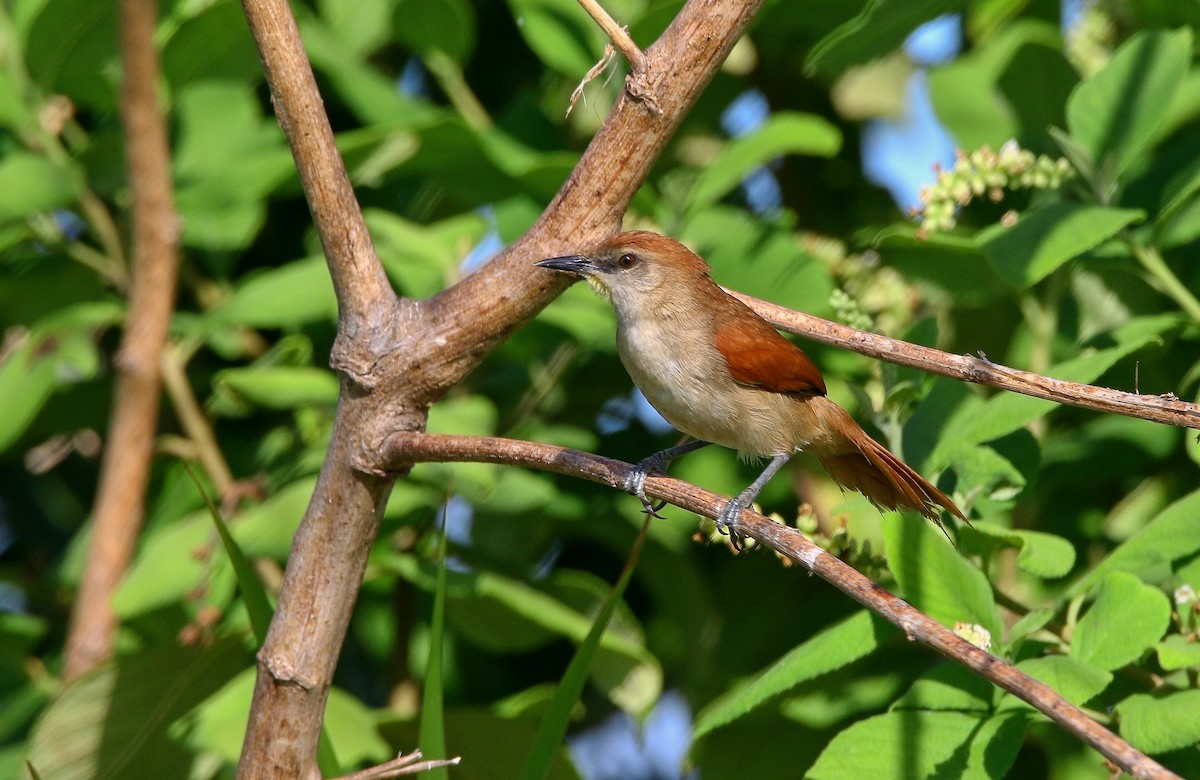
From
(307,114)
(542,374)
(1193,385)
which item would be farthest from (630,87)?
(1193,385)

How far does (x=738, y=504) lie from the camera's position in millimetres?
1876

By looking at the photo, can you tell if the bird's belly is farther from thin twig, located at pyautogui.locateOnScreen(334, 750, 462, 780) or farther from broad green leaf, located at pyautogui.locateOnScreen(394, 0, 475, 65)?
broad green leaf, located at pyautogui.locateOnScreen(394, 0, 475, 65)

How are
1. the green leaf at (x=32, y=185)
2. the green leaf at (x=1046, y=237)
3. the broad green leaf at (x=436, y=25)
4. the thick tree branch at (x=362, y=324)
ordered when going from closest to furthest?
1. the thick tree branch at (x=362, y=324)
2. the green leaf at (x=1046, y=237)
3. the green leaf at (x=32, y=185)
4. the broad green leaf at (x=436, y=25)

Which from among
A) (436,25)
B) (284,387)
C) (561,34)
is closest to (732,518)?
(284,387)

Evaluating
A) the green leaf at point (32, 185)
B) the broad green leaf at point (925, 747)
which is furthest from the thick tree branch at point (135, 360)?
the broad green leaf at point (925, 747)

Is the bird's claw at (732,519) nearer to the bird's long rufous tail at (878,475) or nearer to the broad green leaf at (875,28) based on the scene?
the bird's long rufous tail at (878,475)

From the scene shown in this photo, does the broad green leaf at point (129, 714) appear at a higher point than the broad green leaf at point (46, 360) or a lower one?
lower

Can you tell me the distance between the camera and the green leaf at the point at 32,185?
2814 millimetres

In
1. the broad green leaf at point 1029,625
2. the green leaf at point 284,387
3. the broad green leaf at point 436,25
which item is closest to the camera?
the broad green leaf at point 1029,625

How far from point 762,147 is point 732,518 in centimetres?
117

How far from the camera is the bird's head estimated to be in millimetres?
2717

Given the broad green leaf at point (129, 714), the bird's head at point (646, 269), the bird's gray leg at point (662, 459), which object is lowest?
the broad green leaf at point (129, 714)

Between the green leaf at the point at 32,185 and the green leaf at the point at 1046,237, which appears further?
the green leaf at the point at 32,185

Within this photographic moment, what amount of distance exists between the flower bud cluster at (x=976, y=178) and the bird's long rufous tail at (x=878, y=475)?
0.43m
